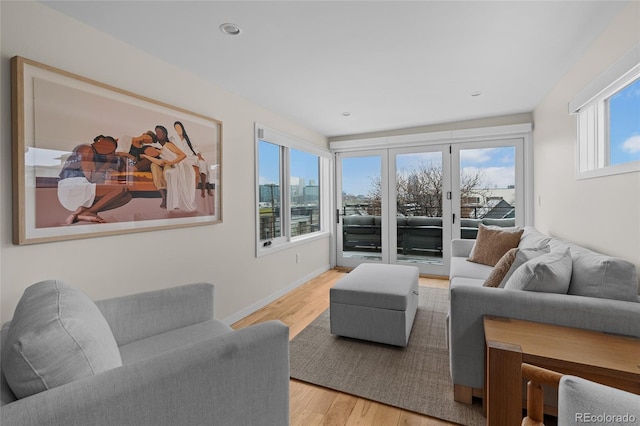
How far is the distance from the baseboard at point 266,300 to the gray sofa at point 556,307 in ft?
6.52

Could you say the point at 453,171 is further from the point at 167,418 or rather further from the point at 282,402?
the point at 167,418

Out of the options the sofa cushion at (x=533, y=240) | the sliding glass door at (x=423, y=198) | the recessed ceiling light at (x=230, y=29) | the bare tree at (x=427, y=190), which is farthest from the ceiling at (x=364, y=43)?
the sofa cushion at (x=533, y=240)

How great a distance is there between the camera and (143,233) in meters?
2.10

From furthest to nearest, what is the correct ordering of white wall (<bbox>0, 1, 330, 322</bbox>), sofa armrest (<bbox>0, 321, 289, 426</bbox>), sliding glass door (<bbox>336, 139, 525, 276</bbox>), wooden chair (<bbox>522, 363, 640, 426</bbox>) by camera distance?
1. sliding glass door (<bbox>336, 139, 525, 276</bbox>)
2. white wall (<bbox>0, 1, 330, 322</bbox>)
3. sofa armrest (<bbox>0, 321, 289, 426</bbox>)
4. wooden chair (<bbox>522, 363, 640, 426</bbox>)

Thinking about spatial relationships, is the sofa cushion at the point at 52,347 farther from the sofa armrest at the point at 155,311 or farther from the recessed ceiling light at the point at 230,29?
the recessed ceiling light at the point at 230,29

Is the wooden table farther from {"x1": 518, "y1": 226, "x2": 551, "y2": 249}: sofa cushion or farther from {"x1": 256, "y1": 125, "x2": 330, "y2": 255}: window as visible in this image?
{"x1": 256, "y1": 125, "x2": 330, "y2": 255}: window

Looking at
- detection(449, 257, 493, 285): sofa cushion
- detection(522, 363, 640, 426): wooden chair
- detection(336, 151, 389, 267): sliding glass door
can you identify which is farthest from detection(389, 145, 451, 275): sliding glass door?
detection(522, 363, 640, 426): wooden chair

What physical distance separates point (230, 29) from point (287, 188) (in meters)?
2.25

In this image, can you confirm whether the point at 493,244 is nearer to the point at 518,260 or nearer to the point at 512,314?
the point at 518,260

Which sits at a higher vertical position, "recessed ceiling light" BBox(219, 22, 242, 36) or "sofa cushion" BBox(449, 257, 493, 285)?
"recessed ceiling light" BBox(219, 22, 242, 36)

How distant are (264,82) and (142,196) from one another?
1.43 m

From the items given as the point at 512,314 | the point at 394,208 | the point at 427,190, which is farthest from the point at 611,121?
the point at 394,208

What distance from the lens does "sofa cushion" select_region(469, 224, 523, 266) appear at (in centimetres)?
298

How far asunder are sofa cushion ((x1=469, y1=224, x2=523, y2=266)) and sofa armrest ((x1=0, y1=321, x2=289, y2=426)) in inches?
104
